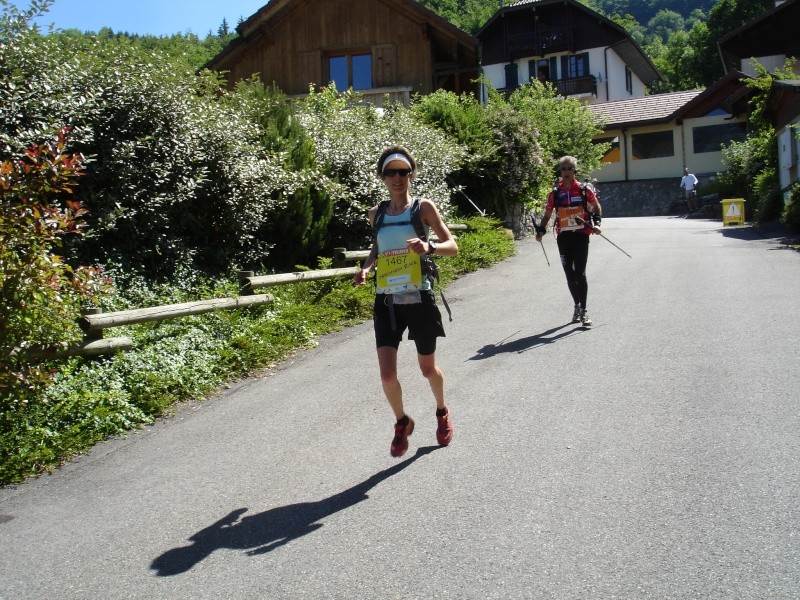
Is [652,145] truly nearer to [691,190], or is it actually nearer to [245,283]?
[691,190]

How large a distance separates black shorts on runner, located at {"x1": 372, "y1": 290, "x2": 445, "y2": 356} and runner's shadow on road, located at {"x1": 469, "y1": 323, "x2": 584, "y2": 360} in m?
3.31

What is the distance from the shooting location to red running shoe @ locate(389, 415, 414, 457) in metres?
6.11

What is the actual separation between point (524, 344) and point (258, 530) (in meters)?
5.36

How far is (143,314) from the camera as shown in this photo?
8.72m

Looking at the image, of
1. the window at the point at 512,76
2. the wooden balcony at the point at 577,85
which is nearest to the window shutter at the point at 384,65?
the wooden balcony at the point at 577,85

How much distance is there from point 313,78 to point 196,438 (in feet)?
84.4

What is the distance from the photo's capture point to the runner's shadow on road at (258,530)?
4766 mm

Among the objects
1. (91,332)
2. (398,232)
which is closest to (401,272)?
(398,232)

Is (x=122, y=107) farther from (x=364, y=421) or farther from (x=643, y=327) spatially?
(x=643, y=327)

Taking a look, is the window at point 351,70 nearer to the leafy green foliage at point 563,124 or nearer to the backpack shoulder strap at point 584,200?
the leafy green foliage at point 563,124

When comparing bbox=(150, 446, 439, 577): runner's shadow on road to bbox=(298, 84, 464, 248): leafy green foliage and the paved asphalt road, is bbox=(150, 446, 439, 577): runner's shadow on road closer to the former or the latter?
the paved asphalt road

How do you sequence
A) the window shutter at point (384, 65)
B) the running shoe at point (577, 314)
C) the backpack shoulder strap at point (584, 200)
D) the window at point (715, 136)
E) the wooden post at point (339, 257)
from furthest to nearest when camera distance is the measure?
the window at point (715, 136)
the window shutter at point (384, 65)
the wooden post at point (339, 257)
the running shoe at point (577, 314)
the backpack shoulder strap at point (584, 200)

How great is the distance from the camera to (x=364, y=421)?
7.28 m

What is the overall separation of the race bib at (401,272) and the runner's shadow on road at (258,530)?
1.27 m
